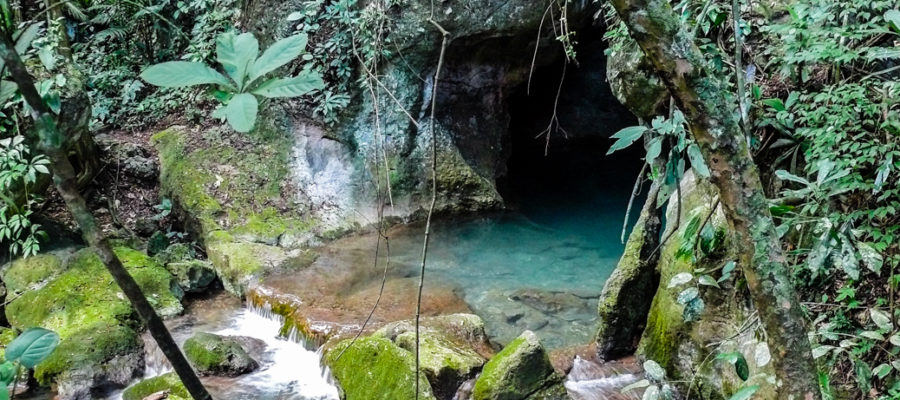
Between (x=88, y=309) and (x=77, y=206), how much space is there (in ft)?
18.2

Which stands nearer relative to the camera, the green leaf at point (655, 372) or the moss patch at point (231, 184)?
the green leaf at point (655, 372)

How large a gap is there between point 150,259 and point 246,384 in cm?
243

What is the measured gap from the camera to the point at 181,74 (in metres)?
0.96

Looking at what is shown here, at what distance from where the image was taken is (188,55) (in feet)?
28.5

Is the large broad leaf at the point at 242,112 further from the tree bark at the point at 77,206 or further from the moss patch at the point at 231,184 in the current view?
the moss patch at the point at 231,184

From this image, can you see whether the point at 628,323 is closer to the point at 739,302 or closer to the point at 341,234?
the point at 739,302

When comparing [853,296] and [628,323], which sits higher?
[853,296]

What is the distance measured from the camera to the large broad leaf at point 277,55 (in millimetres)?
983

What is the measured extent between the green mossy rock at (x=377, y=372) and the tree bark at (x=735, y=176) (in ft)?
8.84

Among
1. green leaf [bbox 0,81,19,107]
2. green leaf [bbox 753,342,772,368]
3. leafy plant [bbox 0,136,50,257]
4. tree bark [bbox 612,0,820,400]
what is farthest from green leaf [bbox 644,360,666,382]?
leafy plant [bbox 0,136,50,257]

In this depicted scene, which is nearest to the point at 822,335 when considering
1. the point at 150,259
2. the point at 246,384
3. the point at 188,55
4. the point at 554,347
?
the point at 554,347

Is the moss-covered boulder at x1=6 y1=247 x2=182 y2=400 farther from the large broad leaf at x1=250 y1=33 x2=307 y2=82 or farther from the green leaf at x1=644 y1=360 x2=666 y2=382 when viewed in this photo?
the large broad leaf at x1=250 y1=33 x2=307 y2=82

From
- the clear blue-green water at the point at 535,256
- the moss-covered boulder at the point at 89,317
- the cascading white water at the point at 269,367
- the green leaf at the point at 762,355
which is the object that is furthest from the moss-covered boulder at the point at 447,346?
the moss-covered boulder at the point at 89,317

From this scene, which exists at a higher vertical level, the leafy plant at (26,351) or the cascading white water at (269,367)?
the leafy plant at (26,351)
